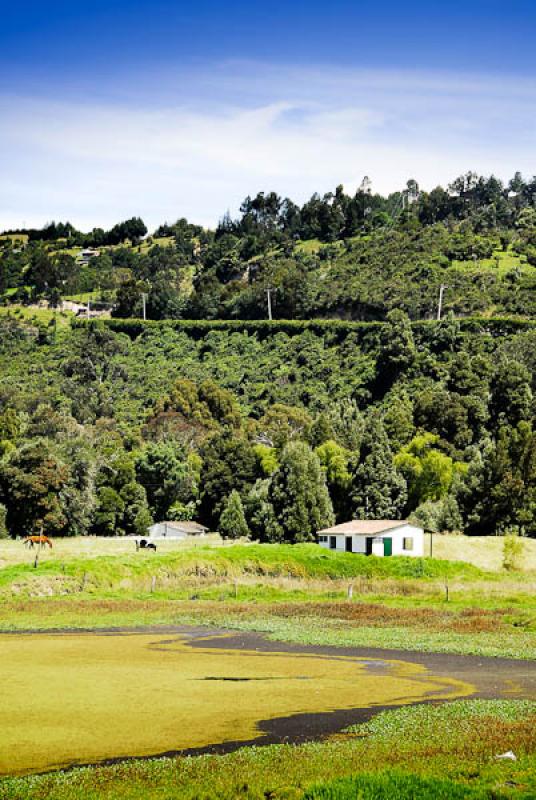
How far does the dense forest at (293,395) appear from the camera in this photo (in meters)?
93.6

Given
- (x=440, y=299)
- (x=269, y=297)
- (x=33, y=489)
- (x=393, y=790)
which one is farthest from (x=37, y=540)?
(x=269, y=297)

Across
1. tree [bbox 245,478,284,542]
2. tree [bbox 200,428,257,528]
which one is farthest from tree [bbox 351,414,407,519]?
tree [bbox 200,428,257,528]

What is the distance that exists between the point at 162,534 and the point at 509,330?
2489 inches

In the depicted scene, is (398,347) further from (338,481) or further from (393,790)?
(393,790)

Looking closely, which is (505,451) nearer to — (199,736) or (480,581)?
(480,581)

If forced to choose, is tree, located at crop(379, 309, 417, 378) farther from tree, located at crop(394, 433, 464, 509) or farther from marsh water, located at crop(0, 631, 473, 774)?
marsh water, located at crop(0, 631, 473, 774)

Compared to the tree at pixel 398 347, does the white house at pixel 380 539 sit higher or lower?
lower

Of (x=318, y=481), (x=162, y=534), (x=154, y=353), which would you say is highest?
(x=154, y=353)

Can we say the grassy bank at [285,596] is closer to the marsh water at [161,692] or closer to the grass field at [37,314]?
the marsh water at [161,692]

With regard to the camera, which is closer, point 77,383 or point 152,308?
point 77,383

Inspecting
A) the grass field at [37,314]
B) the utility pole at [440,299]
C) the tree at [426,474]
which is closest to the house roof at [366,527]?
the tree at [426,474]

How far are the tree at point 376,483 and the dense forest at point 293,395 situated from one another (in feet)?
0.59

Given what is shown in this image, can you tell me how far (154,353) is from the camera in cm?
17175

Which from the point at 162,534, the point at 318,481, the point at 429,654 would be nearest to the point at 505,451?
the point at 318,481
